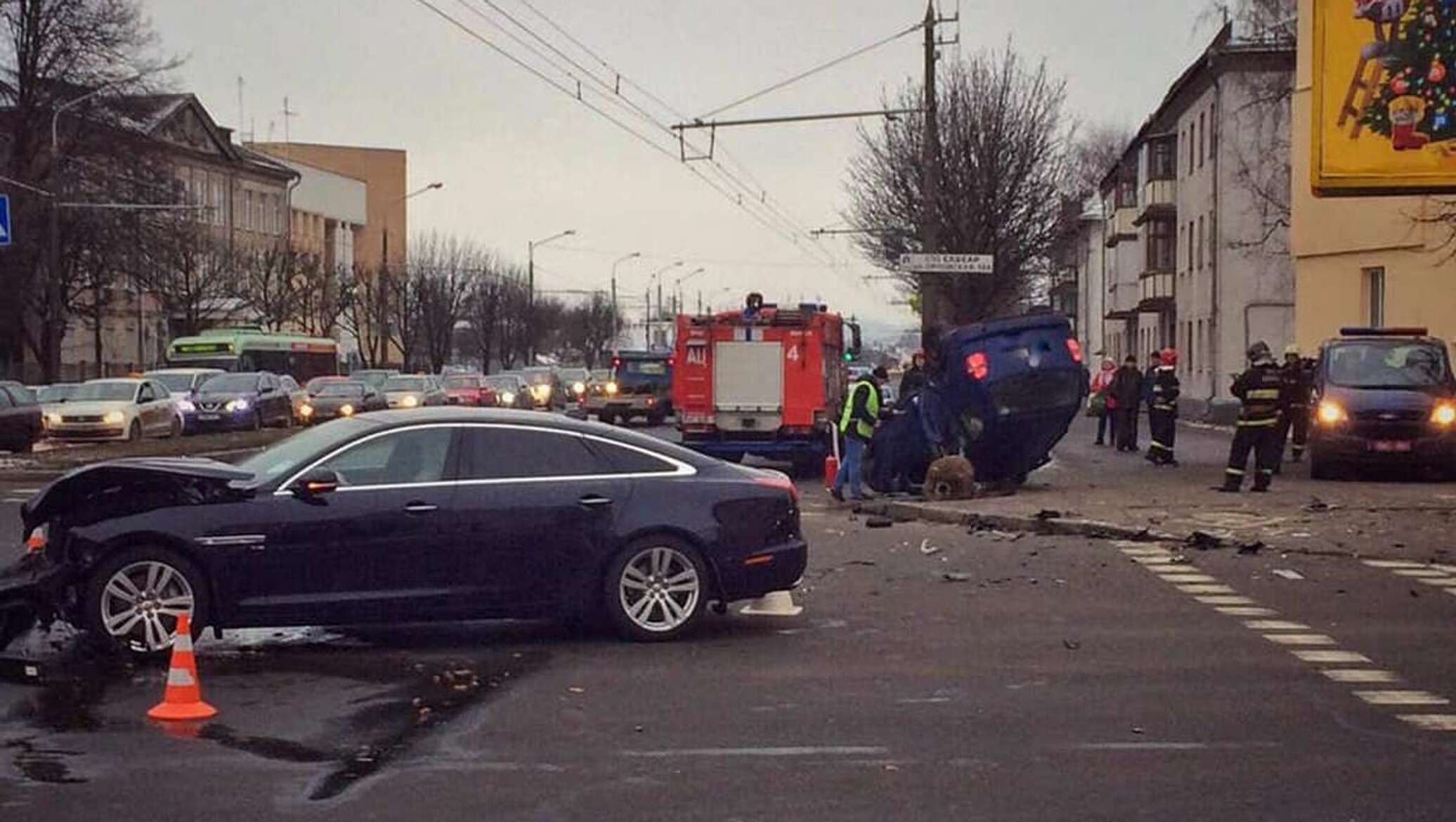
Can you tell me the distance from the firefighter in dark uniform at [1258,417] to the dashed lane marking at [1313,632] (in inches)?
177

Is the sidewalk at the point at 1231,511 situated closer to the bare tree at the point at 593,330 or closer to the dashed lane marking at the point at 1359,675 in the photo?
the dashed lane marking at the point at 1359,675

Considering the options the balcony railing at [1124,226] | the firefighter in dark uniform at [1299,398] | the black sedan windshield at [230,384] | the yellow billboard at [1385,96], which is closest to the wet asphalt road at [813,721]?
the yellow billboard at [1385,96]

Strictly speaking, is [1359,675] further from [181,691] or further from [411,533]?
[181,691]

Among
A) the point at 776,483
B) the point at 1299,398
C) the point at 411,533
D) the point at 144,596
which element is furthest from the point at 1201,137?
the point at 144,596

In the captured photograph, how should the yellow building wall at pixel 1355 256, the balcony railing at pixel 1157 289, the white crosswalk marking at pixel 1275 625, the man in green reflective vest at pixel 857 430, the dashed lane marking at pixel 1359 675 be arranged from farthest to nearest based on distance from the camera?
the balcony railing at pixel 1157 289
the yellow building wall at pixel 1355 256
the man in green reflective vest at pixel 857 430
the white crosswalk marking at pixel 1275 625
the dashed lane marking at pixel 1359 675

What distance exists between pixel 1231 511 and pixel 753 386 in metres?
9.56

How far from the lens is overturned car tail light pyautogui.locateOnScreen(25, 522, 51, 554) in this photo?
10.5 m

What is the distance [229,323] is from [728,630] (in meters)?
64.2

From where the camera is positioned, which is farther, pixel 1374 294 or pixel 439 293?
pixel 439 293

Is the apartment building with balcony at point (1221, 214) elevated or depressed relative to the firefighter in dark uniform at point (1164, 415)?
elevated

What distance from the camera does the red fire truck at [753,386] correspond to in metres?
27.4

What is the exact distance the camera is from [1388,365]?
81.3ft

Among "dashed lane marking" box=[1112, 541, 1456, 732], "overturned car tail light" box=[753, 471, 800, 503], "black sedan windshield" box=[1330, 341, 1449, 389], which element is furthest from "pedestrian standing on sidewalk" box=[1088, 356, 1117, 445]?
"overturned car tail light" box=[753, 471, 800, 503]

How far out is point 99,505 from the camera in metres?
10.4
